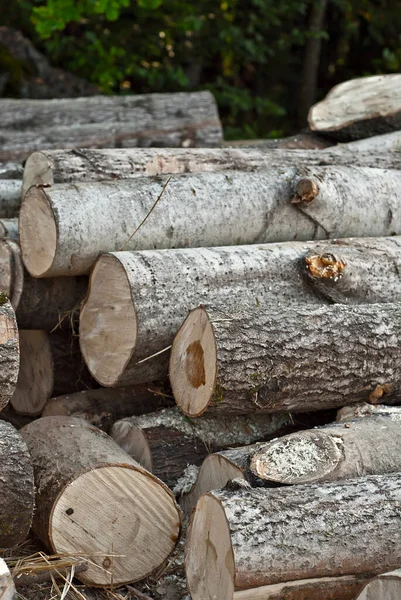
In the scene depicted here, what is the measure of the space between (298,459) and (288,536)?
43 cm

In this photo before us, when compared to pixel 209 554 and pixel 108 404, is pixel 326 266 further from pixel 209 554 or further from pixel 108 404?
pixel 209 554

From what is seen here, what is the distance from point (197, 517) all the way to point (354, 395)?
3.19 feet

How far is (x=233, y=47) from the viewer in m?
7.94

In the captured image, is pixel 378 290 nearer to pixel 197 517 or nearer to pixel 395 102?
pixel 197 517

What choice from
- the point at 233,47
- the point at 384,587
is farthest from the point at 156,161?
the point at 233,47

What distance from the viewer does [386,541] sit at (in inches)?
100

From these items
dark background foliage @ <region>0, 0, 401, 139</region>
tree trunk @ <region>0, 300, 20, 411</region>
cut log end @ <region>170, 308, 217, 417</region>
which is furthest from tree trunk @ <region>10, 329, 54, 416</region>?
dark background foliage @ <region>0, 0, 401, 139</region>

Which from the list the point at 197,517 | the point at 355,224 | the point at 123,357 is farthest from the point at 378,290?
the point at 197,517

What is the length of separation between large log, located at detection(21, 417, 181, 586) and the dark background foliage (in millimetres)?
4460

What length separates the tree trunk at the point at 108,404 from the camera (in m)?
3.61

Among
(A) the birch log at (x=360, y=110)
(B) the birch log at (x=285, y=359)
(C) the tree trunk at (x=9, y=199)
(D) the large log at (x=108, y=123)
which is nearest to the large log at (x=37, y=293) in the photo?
(C) the tree trunk at (x=9, y=199)

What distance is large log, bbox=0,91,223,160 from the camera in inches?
205

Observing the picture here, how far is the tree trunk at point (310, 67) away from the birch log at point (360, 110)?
131 inches

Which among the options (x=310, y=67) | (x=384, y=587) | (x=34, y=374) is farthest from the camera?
(x=310, y=67)
